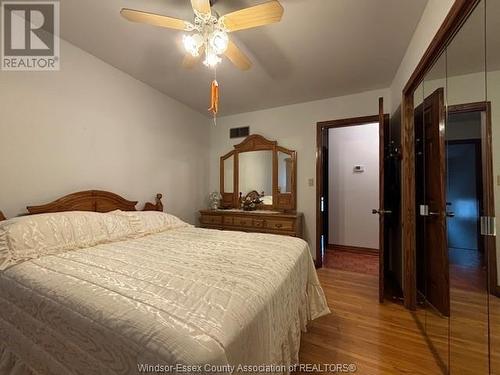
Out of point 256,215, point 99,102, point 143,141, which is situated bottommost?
point 256,215

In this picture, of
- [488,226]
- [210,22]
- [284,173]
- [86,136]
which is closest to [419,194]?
[488,226]

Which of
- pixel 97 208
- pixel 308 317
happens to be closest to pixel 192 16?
pixel 97 208

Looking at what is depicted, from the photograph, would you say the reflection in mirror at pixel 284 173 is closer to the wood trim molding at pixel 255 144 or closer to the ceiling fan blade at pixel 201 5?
the wood trim molding at pixel 255 144

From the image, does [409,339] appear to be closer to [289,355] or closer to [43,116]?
[289,355]

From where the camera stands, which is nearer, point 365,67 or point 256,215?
point 365,67

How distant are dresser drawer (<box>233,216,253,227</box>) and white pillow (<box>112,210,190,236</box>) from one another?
98 centimetres

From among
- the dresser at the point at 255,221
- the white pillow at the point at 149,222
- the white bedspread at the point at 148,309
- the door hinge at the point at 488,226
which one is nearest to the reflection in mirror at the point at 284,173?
the dresser at the point at 255,221

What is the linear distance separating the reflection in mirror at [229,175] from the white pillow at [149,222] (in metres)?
1.48

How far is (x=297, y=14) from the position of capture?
5.60 ft

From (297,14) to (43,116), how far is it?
2328mm

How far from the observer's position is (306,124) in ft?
11.1

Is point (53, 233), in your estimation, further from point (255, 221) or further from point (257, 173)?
point (257, 173)

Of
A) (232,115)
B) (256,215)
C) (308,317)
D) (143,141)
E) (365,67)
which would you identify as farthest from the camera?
(232,115)

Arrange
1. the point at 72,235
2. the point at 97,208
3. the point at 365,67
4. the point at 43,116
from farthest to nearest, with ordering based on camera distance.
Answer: the point at 365,67 → the point at 97,208 → the point at 43,116 → the point at 72,235
